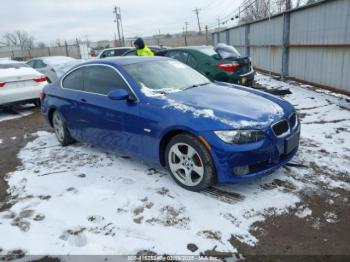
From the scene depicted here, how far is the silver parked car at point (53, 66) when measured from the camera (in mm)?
11353

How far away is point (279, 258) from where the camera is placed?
2602mm

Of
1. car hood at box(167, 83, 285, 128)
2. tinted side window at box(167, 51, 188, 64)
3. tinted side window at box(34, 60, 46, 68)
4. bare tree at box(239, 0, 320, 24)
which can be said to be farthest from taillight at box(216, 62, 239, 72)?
bare tree at box(239, 0, 320, 24)

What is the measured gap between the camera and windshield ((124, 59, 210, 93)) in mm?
4164

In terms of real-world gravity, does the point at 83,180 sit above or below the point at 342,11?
below

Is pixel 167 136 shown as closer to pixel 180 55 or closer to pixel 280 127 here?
pixel 280 127

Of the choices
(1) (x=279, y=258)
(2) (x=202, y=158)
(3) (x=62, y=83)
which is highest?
(3) (x=62, y=83)

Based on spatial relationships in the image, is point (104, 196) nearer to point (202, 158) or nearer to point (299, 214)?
point (202, 158)

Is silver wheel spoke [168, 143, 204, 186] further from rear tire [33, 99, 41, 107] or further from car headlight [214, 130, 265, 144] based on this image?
rear tire [33, 99, 41, 107]

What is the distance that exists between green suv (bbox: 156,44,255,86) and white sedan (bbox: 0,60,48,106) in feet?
13.7

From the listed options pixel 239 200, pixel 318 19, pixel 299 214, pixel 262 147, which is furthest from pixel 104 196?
pixel 318 19

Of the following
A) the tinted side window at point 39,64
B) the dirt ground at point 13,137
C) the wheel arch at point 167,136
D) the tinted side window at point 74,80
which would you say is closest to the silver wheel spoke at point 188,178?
the wheel arch at point 167,136

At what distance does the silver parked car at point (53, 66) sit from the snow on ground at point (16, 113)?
6.80 ft

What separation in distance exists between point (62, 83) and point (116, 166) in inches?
75.8

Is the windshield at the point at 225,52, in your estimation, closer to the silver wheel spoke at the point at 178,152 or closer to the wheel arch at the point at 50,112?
the wheel arch at the point at 50,112
